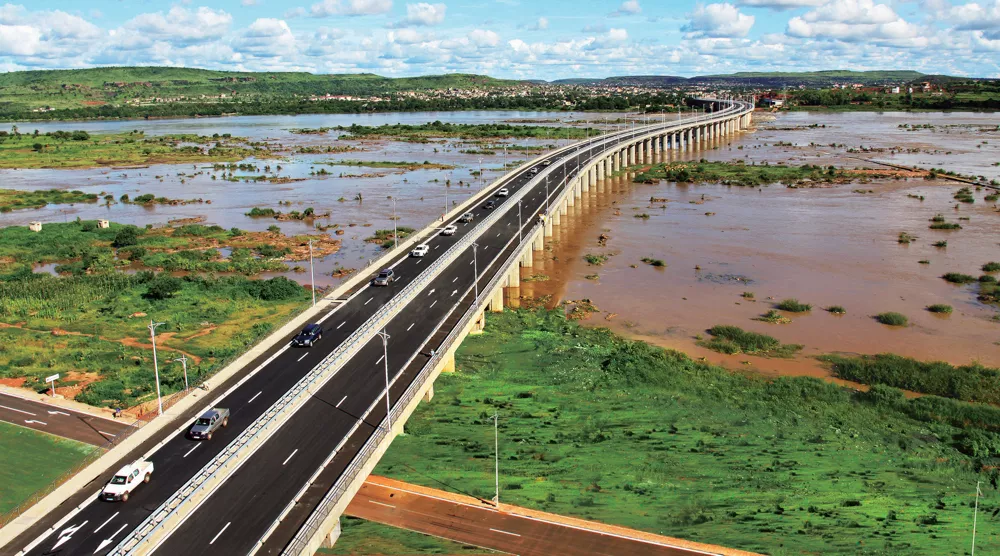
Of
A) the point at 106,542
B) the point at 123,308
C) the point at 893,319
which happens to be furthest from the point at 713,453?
the point at 123,308

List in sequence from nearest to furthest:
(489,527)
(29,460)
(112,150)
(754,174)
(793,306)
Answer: (489,527)
(29,460)
(793,306)
(754,174)
(112,150)

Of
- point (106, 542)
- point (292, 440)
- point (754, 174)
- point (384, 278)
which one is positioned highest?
point (754, 174)

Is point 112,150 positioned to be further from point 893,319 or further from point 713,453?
point 713,453

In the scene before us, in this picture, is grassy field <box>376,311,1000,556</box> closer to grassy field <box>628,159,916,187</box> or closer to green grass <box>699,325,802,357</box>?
green grass <box>699,325,802,357</box>

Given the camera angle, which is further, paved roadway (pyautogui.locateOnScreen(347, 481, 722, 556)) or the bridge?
paved roadway (pyautogui.locateOnScreen(347, 481, 722, 556))

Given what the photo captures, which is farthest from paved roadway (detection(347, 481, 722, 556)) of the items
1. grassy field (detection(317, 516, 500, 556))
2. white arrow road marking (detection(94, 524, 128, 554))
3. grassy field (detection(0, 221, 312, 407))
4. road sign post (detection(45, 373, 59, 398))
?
road sign post (detection(45, 373, 59, 398))

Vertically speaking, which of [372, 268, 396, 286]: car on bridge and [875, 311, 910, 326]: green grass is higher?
[372, 268, 396, 286]: car on bridge

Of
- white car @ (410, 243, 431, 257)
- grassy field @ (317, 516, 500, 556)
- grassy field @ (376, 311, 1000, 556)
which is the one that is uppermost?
white car @ (410, 243, 431, 257)

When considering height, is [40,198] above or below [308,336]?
above
